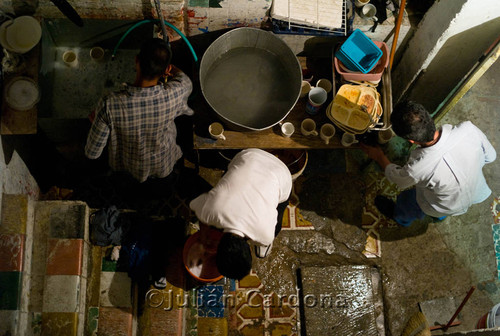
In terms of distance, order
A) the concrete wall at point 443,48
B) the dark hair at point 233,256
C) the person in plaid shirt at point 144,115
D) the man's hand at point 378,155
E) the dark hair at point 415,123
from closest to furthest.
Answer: the dark hair at point 233,256
the person in plaid shirt at point 144,115
the dark hair at point 415,123
the concrete wall at point 443,48
the man's hand at point 378,155

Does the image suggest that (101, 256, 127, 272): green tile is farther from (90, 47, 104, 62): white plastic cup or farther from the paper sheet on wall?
the paper sheet on wall

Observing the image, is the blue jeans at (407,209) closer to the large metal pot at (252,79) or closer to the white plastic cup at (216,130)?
the large metal pot at (252,79)

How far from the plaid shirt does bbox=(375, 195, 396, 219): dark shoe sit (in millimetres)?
2403

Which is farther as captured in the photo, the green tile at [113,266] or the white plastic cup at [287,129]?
the green tile at [113,266]

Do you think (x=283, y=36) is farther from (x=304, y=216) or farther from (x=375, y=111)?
(x=304, y=216)

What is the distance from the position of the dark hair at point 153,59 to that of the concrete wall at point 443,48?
233cm

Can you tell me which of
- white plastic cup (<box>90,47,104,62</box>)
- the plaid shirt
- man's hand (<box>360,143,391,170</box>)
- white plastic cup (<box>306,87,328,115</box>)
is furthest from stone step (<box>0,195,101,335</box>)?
man's hand (<box>360,143,391,170</box>)

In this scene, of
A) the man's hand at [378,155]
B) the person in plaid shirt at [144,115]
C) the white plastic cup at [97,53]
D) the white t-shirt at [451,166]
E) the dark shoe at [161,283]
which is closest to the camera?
the person in plaid shirt at [144,115]

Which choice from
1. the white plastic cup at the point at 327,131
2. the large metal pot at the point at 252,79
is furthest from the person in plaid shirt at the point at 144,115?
the white plastic cup at the point at 327,131

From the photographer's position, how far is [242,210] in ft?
8.97

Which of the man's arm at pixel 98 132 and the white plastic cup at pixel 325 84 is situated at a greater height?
the white plastic cup at pixel 325 84

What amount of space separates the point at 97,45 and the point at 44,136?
1.15 meters

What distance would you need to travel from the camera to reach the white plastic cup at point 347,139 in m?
3.49

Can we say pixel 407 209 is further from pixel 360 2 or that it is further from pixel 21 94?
pixel 21 94
